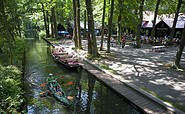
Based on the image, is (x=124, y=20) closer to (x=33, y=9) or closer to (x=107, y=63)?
(x=107, y=63)

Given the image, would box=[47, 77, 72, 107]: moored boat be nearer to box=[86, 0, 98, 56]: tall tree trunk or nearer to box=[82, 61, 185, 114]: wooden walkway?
box=[82, 61, 185, 114]: wooden walkway

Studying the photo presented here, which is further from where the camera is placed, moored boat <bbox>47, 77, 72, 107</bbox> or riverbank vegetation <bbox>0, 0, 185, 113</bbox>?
moored boat <bbox>47, 77, 72, 107</bbox>

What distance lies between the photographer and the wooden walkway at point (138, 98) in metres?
9.24

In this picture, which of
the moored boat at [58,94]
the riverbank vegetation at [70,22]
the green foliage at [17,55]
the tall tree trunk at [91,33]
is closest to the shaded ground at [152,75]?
the tall tree trunk at [91,33]

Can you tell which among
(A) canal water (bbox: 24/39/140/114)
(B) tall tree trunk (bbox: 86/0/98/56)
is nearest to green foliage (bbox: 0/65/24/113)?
(A) canal water (bbox: 24/39/140/114)

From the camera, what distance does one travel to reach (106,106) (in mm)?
10789

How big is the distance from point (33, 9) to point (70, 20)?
12849 mm

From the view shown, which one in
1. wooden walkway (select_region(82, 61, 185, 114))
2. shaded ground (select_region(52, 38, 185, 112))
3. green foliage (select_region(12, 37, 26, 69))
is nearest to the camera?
wooden walkway (select_region(82, 61, 185, 114))

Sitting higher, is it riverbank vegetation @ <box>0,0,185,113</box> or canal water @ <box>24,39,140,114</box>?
riverbank vegetation @ <box>0,0,185,113</box>

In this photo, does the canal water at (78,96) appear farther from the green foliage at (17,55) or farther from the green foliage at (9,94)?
the green foliage at (9,94)

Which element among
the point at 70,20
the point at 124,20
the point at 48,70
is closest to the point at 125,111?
the point at 48,70

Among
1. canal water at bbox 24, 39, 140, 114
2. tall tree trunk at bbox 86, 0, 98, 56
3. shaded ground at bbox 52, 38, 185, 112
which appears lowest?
canal water at bbox 24, 39, 140, 114

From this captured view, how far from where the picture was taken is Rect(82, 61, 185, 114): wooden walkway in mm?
9242

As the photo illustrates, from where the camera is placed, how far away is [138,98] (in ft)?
35.2
